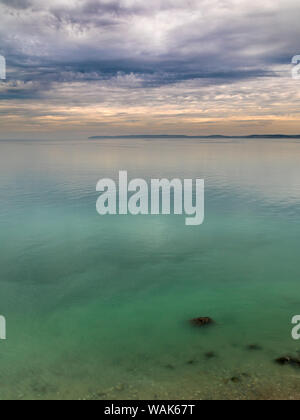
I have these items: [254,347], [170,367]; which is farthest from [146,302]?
[254,347]

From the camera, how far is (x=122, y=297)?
2002cm

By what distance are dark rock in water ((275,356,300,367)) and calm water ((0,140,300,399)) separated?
0.37 m

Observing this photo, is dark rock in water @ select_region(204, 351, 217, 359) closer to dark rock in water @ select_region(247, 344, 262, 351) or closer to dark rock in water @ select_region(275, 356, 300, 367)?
dark rock in water @ select_region(247, 344, 262, 351)

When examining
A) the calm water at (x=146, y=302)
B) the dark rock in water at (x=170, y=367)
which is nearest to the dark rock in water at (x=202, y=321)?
the calm water at (x=146, y=302)

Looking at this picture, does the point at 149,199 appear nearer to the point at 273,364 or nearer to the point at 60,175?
the point at 60,175

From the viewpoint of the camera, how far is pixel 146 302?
19484 mm

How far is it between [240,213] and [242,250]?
457 inches

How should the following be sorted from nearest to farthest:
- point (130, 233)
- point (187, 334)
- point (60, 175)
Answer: point (187, 334)
point (130, 233)
point (60, 175)

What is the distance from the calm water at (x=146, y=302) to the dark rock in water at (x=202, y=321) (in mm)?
497

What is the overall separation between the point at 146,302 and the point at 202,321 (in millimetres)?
3839

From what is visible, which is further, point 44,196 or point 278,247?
point 44,196

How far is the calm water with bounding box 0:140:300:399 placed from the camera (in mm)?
13000

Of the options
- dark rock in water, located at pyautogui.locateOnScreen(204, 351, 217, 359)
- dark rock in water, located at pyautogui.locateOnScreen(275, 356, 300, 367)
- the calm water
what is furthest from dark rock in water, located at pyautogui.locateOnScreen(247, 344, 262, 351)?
dark rock in water, located at pyautogui.locateOnScreen(204, 351, 217, 359)

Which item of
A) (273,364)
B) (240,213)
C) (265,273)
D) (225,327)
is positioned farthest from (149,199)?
(273,364)
